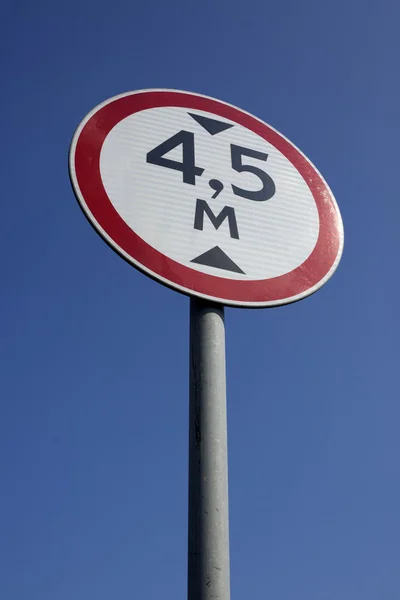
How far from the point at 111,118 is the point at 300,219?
0.53 metres

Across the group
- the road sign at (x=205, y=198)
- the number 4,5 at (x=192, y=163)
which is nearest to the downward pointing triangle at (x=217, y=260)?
the road sign at (x=205, y=198)

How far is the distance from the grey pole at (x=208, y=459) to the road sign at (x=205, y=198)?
0.25ft

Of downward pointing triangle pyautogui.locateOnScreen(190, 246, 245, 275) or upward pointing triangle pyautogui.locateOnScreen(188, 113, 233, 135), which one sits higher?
upward pointing triangle pyautogui.locateOnScreen(188, 113, 233, 135)

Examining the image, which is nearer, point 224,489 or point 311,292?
point 224,489

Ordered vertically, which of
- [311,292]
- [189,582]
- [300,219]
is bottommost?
[189,582]

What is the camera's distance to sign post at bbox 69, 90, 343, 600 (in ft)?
4.29

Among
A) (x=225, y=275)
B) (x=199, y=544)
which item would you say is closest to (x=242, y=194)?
(x=225, y=275)

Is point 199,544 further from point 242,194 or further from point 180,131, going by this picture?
point 180,131

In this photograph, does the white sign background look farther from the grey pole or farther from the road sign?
the grey pole

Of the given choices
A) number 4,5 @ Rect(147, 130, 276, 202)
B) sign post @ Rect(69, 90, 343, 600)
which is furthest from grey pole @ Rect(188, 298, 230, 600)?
number 4,5 @ Rect(147, 130, 276, 202)

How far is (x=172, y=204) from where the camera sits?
156 cm

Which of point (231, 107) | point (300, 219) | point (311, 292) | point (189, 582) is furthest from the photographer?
point (231, 107)

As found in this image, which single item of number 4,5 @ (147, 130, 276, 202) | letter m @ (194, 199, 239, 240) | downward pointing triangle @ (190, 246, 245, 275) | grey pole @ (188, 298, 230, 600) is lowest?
grey pole @ (188, 298, 230, 600)

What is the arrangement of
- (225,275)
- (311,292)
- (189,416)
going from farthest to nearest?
(311,292) → (225,275) → (189,416)
